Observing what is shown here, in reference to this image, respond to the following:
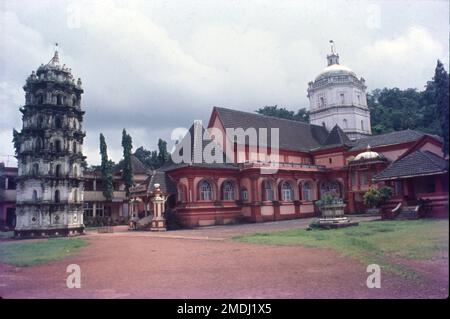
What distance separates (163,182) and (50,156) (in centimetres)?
908

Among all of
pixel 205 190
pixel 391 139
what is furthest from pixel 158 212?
pixel 391 139

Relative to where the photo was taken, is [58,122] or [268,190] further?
[268,190]

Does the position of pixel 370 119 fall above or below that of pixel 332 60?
below

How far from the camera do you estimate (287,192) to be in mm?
32469

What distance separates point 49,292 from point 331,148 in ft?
107

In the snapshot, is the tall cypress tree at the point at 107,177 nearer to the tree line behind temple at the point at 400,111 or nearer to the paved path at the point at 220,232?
the paved path at the point at 220,232

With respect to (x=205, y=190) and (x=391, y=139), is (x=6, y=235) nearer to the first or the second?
(x=205, y=190)

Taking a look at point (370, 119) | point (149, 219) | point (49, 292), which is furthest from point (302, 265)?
point (370, 119)

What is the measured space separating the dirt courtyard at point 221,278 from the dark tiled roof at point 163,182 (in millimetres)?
17078

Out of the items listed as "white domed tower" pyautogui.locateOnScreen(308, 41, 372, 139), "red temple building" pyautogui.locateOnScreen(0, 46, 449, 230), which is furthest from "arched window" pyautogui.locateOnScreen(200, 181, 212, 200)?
"white domed tower" pyautogui.locateOnScreen(308, 41, 372, 139)

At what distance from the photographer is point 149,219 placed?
28.3 meters

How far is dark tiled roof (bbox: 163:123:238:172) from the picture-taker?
2827 centimetres

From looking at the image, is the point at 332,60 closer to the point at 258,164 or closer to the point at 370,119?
the point at 370,119

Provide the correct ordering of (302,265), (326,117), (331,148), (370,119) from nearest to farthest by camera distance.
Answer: (302,265) < (331,148) < (326,117) < (370,119)
